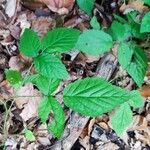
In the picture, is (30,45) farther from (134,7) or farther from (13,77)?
(134,7)

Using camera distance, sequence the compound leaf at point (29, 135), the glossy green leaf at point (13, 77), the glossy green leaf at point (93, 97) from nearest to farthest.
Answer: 1. the glossy green leaf at point (93, 97)
2. the glossy green leaf at point (13, 77)
3. the compound leaf at point (29, 135)

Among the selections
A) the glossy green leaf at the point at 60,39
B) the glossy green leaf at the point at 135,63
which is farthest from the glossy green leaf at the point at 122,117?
the glossy green leaf at the point at 60,39

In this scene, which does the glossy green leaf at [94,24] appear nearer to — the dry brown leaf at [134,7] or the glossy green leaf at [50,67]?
the dry brown leaf at [134,7]

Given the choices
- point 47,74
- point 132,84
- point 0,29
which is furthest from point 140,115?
point 0,29

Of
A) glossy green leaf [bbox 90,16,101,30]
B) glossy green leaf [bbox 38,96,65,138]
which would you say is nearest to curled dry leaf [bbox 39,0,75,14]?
glossy green leaf [bbox 90,16,101,30]

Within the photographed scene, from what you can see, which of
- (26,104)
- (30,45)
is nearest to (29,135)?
(26,104)

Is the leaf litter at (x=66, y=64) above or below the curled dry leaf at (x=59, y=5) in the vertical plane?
below

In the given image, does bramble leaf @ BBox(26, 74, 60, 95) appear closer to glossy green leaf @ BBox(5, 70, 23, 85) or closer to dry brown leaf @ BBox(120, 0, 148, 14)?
glossy green leaf @ BBox(5, 70, 23, 85)
